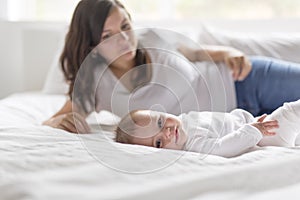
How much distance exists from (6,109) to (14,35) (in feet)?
2.75

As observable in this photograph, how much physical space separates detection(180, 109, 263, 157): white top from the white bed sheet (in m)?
0.04

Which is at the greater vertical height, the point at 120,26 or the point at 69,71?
the point at 120,26

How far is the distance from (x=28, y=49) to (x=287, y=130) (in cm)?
167

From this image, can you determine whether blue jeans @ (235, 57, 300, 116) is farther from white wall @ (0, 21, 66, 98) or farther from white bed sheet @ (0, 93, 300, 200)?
white wall @ (0, 21, 66, 98)

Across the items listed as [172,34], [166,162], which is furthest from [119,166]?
[172,34]

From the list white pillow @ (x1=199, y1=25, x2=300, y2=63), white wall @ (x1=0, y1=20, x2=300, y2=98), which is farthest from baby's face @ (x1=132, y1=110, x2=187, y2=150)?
white wall @ (x1=0, y1=20, x2=300, y2=98)

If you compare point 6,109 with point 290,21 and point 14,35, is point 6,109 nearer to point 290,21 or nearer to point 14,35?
point 14,35

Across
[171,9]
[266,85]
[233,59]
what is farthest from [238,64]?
[171,9]

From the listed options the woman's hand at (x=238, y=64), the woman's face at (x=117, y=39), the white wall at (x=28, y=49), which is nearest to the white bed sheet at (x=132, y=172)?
the woman's face at (x=117, y=39)

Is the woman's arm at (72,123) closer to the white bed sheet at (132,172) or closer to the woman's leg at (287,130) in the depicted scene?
the white bed sheet at (132,172)

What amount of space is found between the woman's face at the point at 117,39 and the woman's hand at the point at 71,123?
0.18 metres

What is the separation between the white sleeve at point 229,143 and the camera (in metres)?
1.02

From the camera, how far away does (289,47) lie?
1.74 metres

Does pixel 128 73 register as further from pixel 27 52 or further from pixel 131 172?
pixel 27 52
